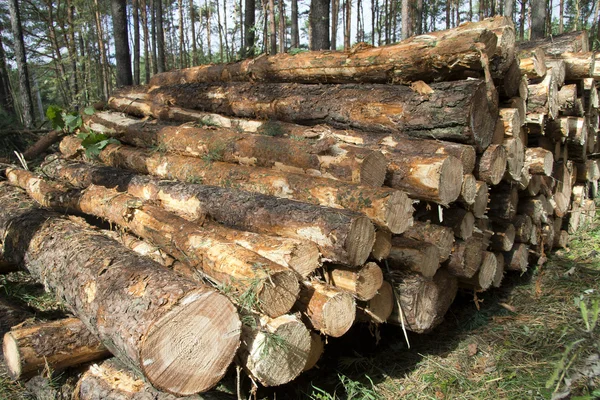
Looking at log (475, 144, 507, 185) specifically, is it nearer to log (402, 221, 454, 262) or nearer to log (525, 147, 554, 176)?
log (402, 221, 454, 262)

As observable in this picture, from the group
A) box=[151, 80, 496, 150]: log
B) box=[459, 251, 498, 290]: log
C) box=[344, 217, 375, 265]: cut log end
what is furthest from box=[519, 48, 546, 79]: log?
box=[344, 217, 375, 265]: cut log end

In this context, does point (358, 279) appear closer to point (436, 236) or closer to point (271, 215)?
point (271, 215)

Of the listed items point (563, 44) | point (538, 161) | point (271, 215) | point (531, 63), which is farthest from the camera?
point (563, 44)

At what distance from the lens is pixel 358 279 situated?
2969 millimetres

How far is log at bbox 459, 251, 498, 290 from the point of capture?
13.4ft

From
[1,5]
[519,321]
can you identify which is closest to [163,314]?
[519,321]

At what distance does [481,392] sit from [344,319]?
122 cm

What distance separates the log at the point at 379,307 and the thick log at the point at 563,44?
4169mm

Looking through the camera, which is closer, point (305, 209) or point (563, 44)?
point (305, 209)

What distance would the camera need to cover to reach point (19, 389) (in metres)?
3.40

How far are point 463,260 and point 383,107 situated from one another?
152 centimetres

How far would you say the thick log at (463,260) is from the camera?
3.78m

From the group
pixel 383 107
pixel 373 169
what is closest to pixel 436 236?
pixel 373 169

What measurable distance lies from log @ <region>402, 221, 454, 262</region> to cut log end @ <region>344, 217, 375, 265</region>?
78cm
